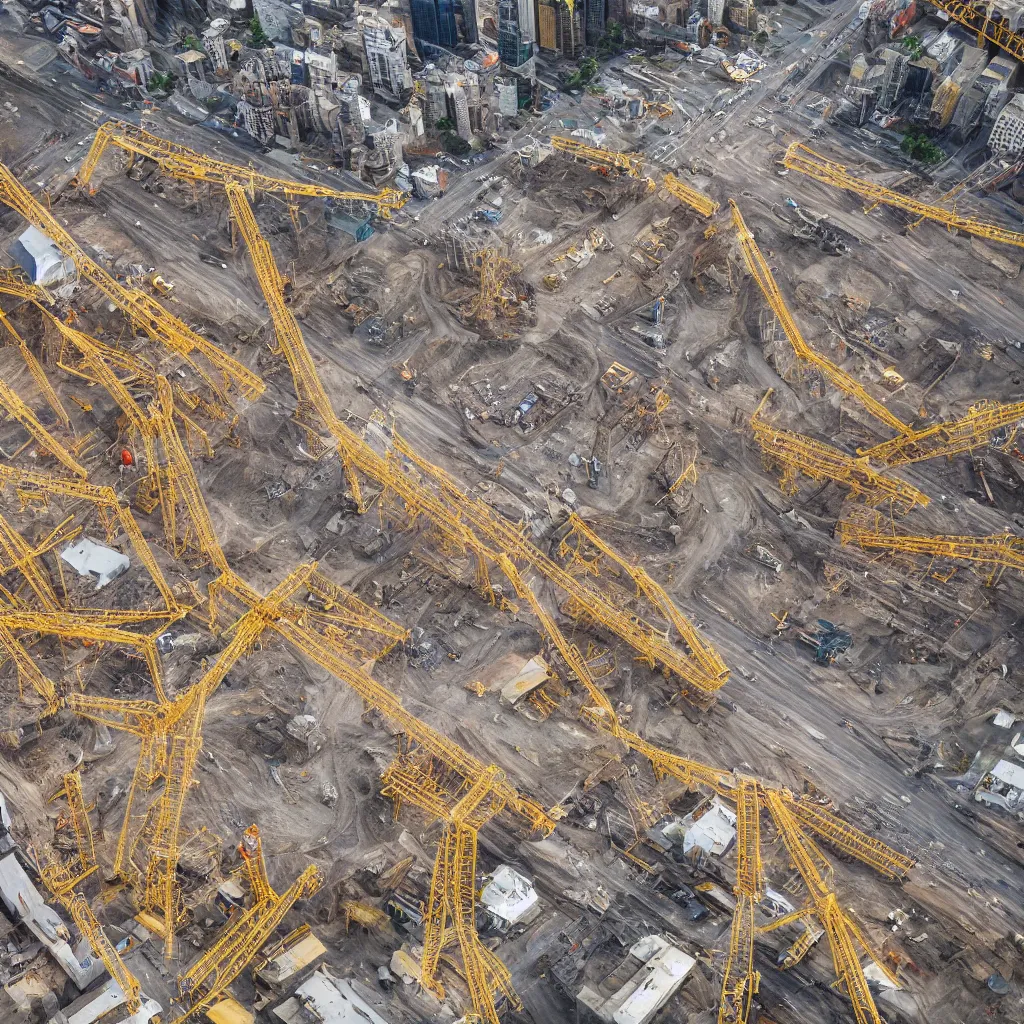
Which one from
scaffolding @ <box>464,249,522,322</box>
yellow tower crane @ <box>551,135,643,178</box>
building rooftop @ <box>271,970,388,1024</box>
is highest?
yellow tower crane @ <box>551,135,643,178</box>

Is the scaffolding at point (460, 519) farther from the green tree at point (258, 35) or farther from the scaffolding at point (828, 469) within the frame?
the green tree at point (258, 35)

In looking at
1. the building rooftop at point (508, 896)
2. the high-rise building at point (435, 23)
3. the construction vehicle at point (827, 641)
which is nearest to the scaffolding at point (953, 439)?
the construction vehicle at point (827, 641)

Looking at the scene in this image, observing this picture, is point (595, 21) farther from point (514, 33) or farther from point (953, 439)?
point (953, 439)

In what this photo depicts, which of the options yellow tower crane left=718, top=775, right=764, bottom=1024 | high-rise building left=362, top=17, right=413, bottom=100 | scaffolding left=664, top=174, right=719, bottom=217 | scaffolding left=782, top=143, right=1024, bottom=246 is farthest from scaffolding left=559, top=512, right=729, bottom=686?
high-rise building left=362, top=17, right=413, bottom=100

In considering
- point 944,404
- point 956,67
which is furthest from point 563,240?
point 956,67

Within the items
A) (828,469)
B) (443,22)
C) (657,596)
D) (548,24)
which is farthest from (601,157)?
(657,596)

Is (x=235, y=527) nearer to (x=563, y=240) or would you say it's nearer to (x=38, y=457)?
(x=38, y=457)

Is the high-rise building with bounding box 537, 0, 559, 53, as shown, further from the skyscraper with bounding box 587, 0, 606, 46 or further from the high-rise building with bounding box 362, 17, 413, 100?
the high-rise building with bounding box 362, 17, 413, 100
